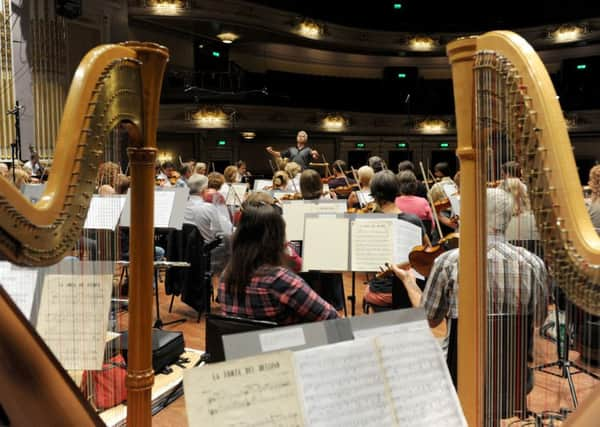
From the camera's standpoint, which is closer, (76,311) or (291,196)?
(76,311)

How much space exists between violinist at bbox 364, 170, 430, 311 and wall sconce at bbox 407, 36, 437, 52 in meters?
15.7

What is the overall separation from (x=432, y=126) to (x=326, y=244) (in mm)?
17245

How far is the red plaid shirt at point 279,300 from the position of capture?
225 cm

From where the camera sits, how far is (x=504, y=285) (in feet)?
7.04

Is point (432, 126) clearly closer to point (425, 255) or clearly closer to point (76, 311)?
point (425, 255)

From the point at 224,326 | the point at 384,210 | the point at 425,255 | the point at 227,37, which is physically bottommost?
the point at 224,326

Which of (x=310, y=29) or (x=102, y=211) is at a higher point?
(x=310, y=29)

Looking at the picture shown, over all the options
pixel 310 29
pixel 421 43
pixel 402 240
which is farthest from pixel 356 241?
Result: pixel 421 43

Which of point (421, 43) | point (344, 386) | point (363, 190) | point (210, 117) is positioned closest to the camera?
point (344, 386)

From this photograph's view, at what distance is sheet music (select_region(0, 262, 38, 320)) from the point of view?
6.22 feet

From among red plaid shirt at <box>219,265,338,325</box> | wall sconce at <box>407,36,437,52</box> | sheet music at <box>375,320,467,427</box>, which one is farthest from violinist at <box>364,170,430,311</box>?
wall sconce at <box>407,36,437,52</box>

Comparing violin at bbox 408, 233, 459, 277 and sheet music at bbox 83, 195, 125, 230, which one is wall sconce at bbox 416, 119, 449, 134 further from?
sheet music at bbox 83, 195, 125, 230

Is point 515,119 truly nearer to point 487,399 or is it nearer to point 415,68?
point 487,399

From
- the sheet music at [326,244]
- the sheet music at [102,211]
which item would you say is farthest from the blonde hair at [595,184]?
the sheet music at [102,211]
